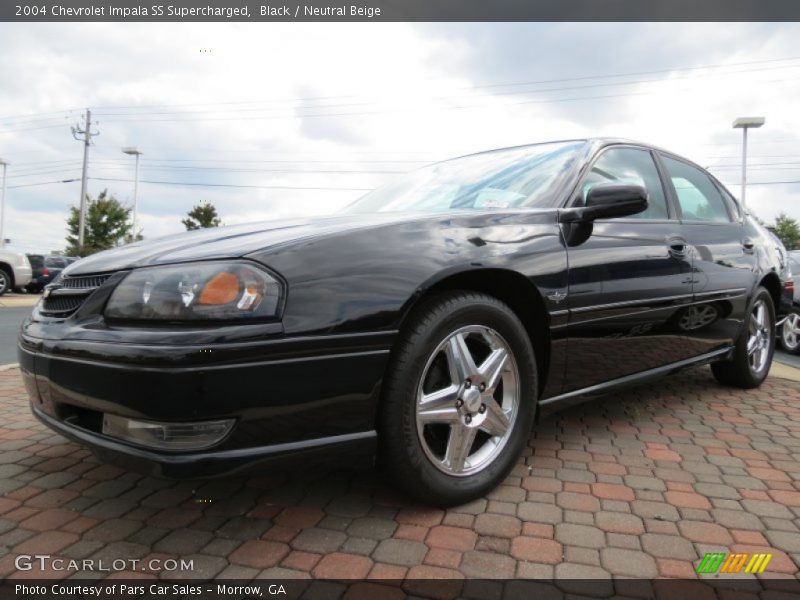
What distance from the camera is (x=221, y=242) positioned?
76.6 inches

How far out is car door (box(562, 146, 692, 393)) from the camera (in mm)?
2467

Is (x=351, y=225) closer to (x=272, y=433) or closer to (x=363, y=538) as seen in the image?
(x=272, y=433)

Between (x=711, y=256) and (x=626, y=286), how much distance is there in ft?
3.63

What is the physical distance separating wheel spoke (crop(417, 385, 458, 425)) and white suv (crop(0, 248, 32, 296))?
17.1 metres

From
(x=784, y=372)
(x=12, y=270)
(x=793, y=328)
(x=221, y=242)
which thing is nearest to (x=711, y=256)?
(x=784, y=372)

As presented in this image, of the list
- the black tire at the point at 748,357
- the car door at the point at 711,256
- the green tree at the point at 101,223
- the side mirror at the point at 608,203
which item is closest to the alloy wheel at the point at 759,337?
the black tire at the point at 748,357

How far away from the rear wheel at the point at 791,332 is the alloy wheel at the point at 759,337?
3200 millimetres

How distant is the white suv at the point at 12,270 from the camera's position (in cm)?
1516

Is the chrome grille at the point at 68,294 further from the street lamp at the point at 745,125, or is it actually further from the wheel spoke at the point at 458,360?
the street lamp at the point at 745,125

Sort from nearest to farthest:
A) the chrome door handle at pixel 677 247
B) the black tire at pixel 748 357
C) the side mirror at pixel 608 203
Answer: the side mirror at pixel 608 203 → the chrome door handle at pixel 677 247 → the black tire at pixel 748 357

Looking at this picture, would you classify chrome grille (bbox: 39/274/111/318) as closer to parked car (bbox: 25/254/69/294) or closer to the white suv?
the white suv

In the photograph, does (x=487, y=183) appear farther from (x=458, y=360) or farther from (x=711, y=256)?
(x=711, y=256)

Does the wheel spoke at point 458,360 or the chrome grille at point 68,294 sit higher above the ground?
the chrome grille at point 68,294

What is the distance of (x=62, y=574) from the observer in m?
1.66
